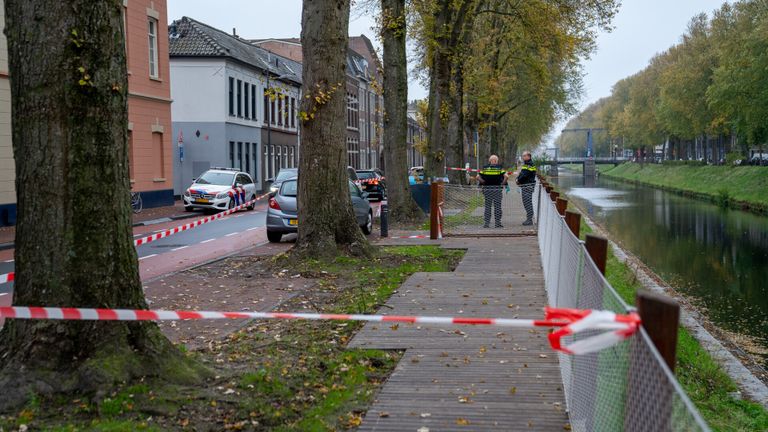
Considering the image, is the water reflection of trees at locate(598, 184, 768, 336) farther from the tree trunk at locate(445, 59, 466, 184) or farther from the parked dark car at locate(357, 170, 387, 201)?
the parked dark car at locate(357, 170, 387, 201)

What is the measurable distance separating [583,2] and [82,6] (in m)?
27.0

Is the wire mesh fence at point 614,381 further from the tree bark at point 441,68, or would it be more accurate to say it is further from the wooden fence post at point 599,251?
the tree bark at point 441,68

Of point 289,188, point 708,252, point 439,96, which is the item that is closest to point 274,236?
point 289,188

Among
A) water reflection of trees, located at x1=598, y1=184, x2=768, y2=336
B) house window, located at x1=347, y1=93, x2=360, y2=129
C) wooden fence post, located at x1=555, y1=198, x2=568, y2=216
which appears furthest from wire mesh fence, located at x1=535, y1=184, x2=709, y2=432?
house window, located at x1=347, y1=93, x2=360, y2=129

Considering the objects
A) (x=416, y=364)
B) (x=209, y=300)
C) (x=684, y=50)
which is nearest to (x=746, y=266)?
(x=209, y=300)

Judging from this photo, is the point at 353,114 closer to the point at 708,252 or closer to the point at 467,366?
the point at 708,252

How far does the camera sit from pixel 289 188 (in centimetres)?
2042

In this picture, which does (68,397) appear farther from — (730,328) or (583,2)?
(583,2)

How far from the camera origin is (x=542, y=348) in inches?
301

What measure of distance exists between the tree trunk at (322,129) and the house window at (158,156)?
20913 millimetres

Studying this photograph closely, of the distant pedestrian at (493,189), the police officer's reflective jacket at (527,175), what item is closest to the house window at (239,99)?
the police officer's reflective jacket at (527,175)

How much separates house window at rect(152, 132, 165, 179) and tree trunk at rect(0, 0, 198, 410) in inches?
1112

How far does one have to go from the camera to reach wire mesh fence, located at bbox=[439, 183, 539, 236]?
64.5 ft

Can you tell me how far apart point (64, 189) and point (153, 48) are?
96.4 ft
